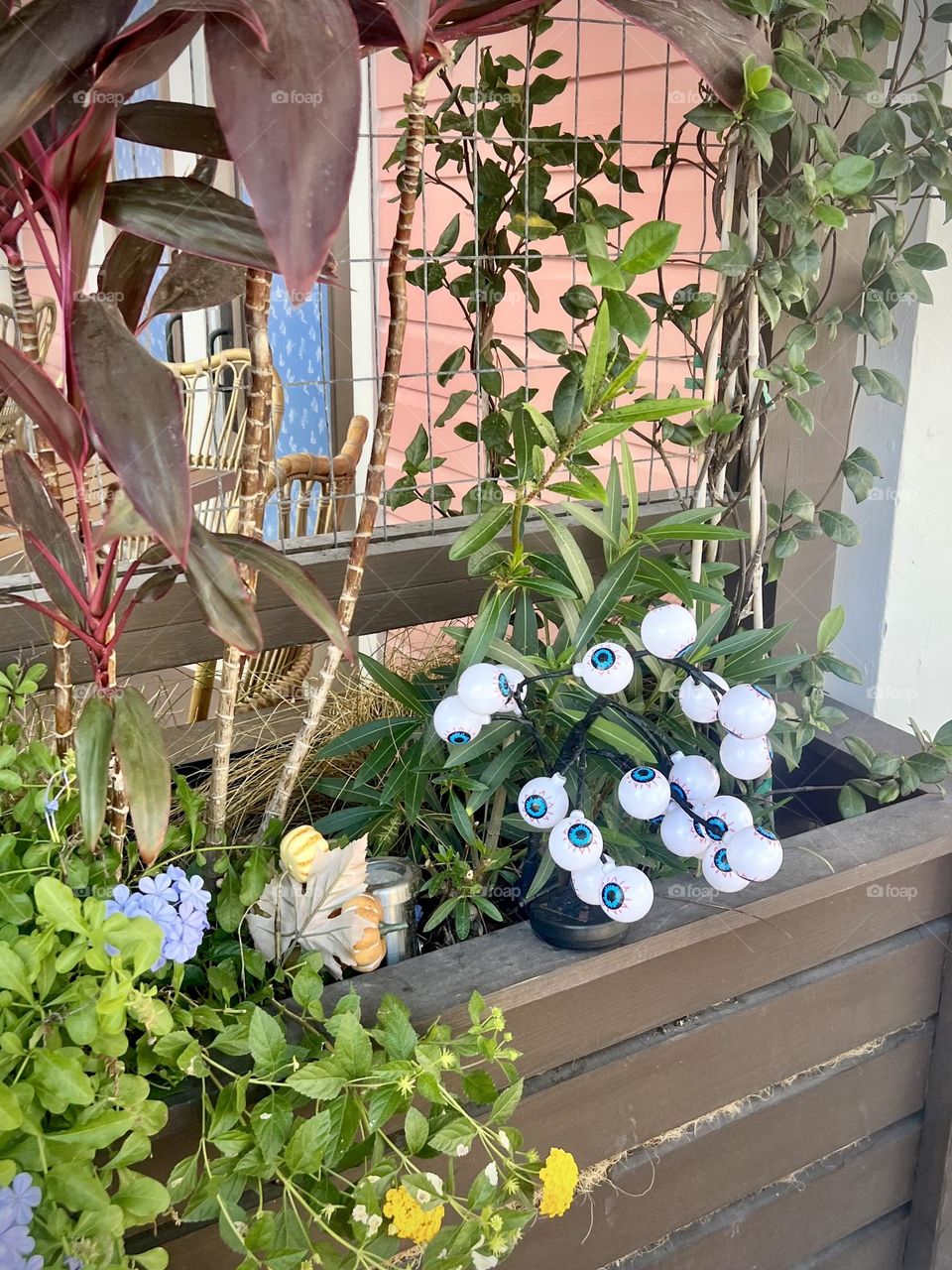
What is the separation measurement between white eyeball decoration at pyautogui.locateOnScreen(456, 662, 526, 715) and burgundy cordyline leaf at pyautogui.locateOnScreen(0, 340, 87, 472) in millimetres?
348

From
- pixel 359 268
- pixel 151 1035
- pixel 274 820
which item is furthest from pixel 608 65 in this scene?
pixel 151 1035

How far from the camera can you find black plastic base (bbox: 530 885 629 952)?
0.98 metres

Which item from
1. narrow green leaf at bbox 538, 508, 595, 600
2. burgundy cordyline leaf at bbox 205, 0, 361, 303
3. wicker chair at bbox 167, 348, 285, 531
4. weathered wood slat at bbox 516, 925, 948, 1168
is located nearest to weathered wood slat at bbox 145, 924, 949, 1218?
weathered wood slat at bbox 516, 925, 948, 1168

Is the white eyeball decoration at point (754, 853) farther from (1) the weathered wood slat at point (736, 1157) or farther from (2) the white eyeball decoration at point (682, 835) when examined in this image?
(1) the weathered wood slat at point (736, 1157)

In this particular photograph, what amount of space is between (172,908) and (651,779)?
390 millimetres

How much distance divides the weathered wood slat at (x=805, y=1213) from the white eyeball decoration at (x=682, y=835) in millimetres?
481

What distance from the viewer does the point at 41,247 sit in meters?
0.70

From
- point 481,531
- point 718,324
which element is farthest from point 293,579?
point 718,324

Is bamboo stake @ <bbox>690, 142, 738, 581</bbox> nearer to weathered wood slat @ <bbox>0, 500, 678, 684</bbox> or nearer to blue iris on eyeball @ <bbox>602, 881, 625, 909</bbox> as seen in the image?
weathered wood slat @ <bbox>0, 500, 678, 684</bbox>

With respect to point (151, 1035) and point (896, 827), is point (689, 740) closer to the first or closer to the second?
point (896, 827)

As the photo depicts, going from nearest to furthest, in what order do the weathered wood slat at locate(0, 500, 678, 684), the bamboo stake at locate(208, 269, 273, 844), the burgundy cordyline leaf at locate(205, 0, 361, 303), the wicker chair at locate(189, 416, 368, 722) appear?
the burgundy cordyline leaf at locate(205, 0, 361, 303) < the bamboo stake at locate(208, 269, 273, 844) < the weathered wood slat at locate(0, 500, 678, 684) < the wicker chair at locate(189, 416, 368, 722)

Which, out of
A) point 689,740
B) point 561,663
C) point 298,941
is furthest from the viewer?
point 689,740

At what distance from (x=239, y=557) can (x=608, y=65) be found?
1472mm

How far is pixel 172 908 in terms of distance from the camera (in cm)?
78
